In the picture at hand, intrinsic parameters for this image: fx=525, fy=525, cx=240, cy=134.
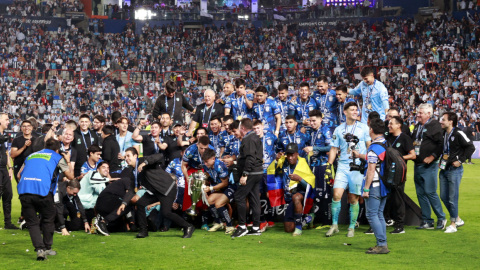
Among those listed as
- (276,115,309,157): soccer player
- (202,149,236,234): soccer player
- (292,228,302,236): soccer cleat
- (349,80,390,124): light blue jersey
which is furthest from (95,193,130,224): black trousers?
(349,80,390,124): light blue jersey

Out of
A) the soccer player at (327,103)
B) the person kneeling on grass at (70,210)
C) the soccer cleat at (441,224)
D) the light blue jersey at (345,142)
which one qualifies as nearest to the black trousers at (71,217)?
the person kneeling on grass at (70,210)

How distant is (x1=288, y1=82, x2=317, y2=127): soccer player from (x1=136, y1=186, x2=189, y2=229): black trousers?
3610 mm

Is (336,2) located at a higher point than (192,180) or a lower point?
higher

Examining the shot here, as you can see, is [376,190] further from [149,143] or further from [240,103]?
[149,143]

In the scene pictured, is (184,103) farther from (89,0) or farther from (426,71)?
(89,0)

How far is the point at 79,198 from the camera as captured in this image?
10.0m

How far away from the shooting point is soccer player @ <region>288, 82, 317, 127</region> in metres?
11.4

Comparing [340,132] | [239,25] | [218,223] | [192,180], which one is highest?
[239,25]

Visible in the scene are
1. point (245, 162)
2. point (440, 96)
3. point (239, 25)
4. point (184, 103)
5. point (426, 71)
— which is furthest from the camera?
point (239, 25)

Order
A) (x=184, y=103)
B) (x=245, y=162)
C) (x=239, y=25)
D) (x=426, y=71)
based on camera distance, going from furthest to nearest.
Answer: (x=239, y=25) < (x=426, y=71) < (x=184, y=103) < (x=245, y=162)

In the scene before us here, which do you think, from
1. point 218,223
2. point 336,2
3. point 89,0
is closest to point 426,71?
point 336,2

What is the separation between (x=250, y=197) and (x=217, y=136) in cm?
194

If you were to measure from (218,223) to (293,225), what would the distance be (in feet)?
4.72

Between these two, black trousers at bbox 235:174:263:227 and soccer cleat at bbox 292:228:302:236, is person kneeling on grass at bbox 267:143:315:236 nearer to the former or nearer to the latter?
soccer cleat at bbox 292:228:302:236
